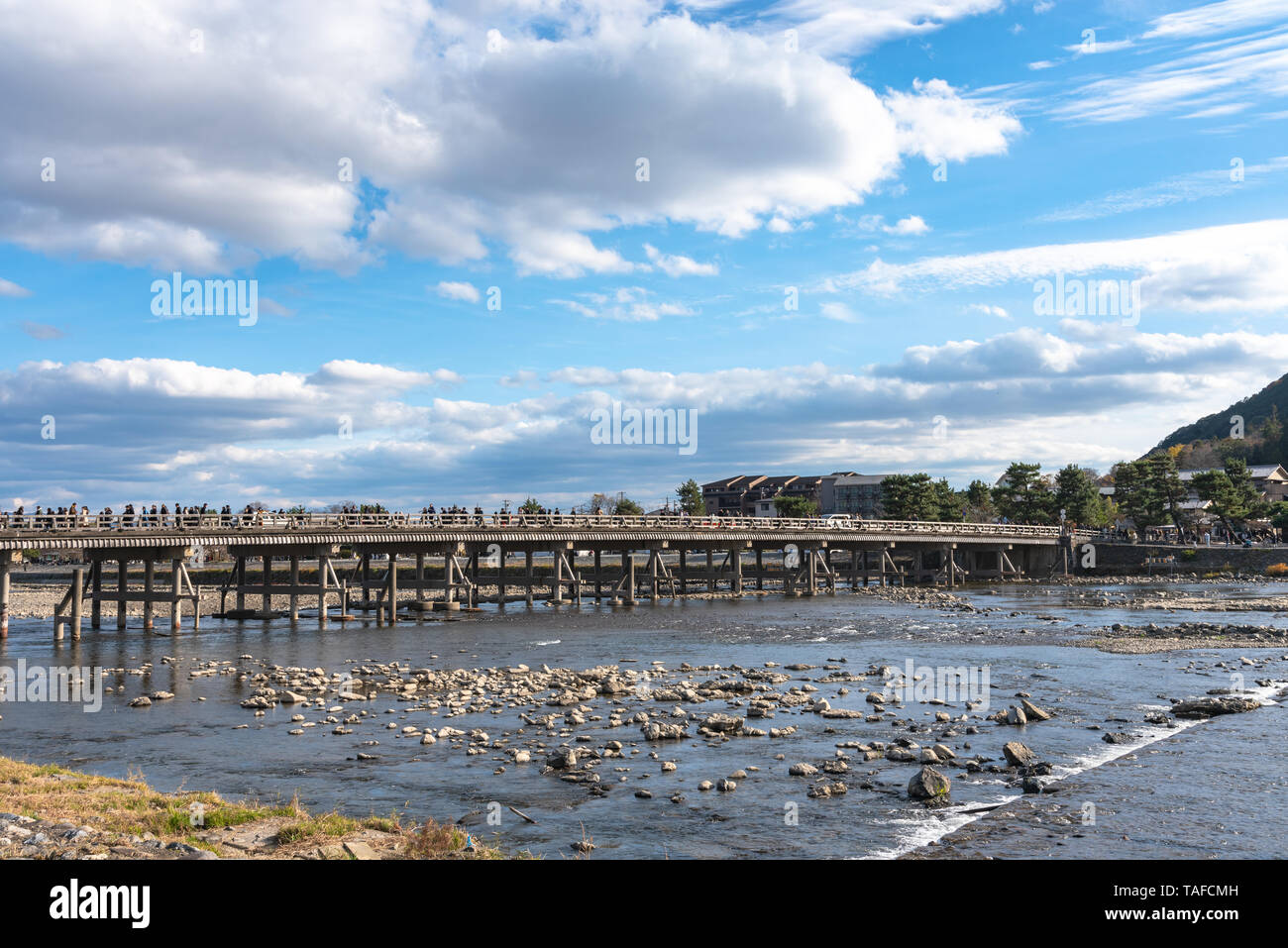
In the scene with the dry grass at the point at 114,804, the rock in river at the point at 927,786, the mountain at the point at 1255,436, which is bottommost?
the rock in river at the point at 927,786

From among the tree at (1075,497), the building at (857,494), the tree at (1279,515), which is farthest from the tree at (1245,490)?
the building at (857,494)

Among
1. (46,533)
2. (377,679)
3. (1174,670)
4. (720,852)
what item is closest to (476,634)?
(377,679)

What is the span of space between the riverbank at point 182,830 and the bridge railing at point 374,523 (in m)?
31.0

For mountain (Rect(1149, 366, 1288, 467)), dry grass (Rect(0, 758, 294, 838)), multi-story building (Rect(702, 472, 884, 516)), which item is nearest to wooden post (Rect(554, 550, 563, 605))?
dry grass (Rect(0, 758, 294, 838))

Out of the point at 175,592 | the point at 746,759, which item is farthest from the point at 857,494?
the point at 746,759

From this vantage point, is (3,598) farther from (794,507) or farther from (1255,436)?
(1255,436)

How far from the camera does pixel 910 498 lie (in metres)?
117

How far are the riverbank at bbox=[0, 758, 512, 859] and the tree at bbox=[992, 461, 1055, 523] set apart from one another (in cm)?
11904

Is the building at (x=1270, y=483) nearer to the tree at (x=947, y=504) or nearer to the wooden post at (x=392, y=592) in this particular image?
the tree at (x=947, y=504)

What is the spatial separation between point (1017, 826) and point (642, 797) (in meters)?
5.93

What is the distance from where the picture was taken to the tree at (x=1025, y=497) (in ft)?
389

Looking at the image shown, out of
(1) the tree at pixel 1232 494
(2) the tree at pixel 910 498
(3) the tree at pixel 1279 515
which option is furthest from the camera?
(2) the tree at pixel 910 498

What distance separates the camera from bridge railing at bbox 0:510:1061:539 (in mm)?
40781

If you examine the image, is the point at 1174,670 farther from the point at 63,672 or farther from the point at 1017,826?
the point at 63,672
